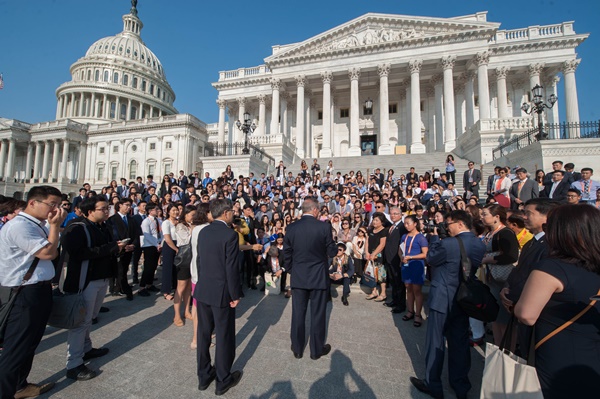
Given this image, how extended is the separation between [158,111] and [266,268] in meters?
81.2

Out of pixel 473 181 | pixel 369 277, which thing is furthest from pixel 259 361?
pixel 473 181

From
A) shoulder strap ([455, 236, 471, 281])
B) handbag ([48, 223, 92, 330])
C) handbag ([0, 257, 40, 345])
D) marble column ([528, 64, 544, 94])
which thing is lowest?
handbag ([48, 223, 92, 330])

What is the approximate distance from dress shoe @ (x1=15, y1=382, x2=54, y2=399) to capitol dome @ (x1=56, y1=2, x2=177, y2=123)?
76.8 metres

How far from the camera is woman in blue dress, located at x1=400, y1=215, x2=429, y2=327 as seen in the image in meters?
5.15

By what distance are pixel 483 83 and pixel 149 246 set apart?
2966 cm

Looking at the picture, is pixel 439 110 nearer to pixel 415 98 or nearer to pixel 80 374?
pixel 415 98

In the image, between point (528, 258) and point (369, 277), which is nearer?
point (528, 258)

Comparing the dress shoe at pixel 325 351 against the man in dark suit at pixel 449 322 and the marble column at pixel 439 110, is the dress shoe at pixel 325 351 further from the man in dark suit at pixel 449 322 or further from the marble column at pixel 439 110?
the marble column at pixel 439 110

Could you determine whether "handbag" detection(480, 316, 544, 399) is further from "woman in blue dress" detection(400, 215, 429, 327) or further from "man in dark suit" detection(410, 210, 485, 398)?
"woman in blue dress" detection(400, 215, 429, 327)

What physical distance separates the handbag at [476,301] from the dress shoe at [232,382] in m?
2.67

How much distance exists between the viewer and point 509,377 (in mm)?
1913

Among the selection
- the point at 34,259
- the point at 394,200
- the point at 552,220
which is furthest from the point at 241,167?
the point at 552,220

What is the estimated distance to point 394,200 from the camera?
10938mm

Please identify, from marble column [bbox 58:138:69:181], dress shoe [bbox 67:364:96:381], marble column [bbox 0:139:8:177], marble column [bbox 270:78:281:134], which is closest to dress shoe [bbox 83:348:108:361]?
dress shoe [bbox 67:364:96:381]
